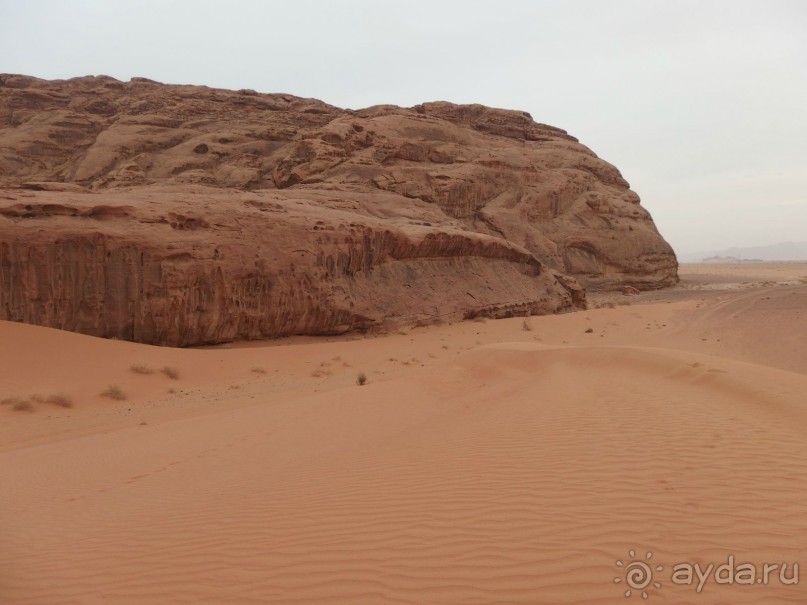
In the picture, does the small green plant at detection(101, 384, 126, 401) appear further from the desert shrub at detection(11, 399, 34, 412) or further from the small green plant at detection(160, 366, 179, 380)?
the desert shrub at detection(11, 399, 34, 412)

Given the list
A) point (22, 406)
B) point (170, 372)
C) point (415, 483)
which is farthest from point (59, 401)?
point (415, 483)

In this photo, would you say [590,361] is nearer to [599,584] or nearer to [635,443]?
[635,443]

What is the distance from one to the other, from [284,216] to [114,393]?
6.62 metres

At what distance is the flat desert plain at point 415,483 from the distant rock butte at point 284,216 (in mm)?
2080

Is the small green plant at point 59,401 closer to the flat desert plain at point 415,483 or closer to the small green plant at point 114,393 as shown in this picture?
the flat desert plain at point 415,483

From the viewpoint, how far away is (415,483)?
4047 mm

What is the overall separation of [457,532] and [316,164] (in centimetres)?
2105

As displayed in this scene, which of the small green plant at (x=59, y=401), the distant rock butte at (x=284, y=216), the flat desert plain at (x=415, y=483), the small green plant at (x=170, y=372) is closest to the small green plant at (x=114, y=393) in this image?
the flat desert plain at (x=415, y=483)

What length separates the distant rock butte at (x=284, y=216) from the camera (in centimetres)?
1140

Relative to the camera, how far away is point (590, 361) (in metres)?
9.30

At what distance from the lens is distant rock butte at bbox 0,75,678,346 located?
11.4 meters

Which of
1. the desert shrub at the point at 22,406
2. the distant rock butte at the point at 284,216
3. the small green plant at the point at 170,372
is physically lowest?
the desert shrub at the point at 22,406

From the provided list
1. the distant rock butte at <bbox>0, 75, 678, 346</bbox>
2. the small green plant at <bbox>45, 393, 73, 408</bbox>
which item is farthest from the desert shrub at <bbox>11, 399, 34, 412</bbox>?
the distant rock butte at <bbox>0, 75, 678, 346</bbox>

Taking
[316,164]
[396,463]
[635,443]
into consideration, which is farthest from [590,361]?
[316,164]
